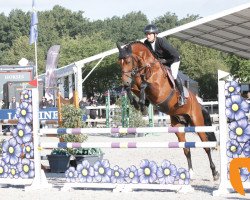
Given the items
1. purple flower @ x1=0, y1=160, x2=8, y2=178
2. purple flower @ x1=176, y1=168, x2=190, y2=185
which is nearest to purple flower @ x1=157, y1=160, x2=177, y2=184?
purple flower @ x1=176, y1=168, x2=190, y2=185

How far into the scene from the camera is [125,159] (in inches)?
518

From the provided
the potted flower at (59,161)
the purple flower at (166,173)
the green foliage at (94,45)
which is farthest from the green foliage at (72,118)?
the green foliage at (94,45)

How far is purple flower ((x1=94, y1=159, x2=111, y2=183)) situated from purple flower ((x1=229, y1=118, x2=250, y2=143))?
1.76 metres

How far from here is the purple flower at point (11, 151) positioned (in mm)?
9086

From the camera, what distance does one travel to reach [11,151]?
9156mm

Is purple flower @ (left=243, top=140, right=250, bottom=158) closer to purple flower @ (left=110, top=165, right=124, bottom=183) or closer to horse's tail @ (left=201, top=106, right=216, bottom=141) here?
purple flower @ (left=110, top=165, right=124, bottom=183)

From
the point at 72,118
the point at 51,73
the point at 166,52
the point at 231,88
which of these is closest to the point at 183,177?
the point at 231,88

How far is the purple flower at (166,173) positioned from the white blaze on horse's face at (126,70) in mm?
1142

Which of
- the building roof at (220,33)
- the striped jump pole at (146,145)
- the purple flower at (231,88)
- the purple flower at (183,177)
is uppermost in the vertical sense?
the building roof at (220,33)

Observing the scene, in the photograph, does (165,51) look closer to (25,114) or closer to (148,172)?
(148,172)

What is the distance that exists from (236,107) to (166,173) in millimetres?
1250

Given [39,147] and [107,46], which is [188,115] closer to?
[39,147]

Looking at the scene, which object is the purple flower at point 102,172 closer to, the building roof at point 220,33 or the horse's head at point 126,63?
the horse's head at point 126,63

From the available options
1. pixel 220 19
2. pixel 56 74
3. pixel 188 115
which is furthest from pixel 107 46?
pixel 188 115
